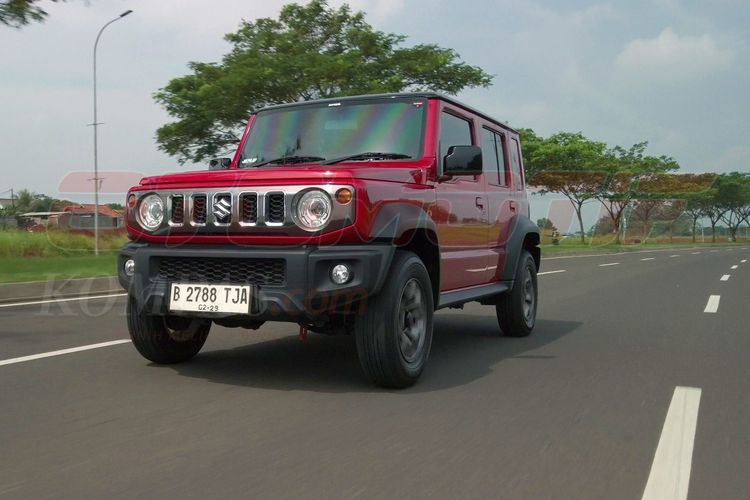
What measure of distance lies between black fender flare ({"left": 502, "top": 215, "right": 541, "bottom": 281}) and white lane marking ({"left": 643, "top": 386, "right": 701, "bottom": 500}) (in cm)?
212

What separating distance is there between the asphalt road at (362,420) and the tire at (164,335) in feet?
0.35

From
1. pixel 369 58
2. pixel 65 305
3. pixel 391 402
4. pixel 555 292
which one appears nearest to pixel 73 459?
pixel 391 402

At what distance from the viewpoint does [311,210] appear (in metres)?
4.12

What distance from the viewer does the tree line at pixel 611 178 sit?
4050 centimetres

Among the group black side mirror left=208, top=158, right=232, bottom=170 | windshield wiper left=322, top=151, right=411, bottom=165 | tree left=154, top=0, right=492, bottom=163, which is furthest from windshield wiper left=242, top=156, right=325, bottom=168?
tree left=154, top=0, right=492, bottom=163

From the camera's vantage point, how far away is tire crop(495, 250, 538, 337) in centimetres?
655

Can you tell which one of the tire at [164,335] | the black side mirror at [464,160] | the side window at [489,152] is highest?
the side window at [489,152]

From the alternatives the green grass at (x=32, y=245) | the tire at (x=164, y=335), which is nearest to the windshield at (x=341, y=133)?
the tire at (x=164, y=335)

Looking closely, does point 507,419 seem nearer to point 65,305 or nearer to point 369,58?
point 65,305

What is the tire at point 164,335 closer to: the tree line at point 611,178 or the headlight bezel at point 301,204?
the headlight bezel at point 301,204

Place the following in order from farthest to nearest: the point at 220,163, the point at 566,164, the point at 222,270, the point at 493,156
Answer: the point at 566,164 → the point at 493,156 → the point at 220,163 → the point at 222,270

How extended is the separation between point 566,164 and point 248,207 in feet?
126

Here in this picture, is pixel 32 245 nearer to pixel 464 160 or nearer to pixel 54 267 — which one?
pixel 54 267

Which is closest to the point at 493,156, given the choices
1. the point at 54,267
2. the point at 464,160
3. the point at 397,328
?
the point at 464,160
